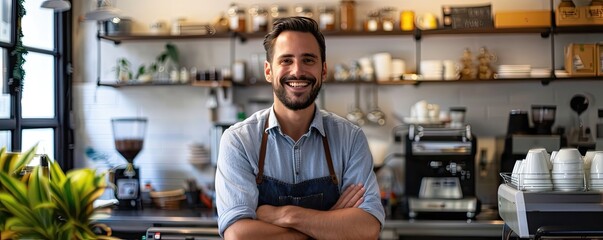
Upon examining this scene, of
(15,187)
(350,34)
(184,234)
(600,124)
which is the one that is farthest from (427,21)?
(15,187)

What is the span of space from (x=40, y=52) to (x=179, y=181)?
4.32 feet

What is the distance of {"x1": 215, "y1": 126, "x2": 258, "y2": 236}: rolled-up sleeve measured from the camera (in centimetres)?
256

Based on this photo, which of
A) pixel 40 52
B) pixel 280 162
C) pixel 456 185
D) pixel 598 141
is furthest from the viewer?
pixel 40 52

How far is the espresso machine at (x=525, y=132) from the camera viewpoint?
4402 millimetres

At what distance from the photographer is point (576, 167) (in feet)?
7.99

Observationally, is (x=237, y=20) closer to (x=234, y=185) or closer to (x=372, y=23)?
(x=372, y=23)

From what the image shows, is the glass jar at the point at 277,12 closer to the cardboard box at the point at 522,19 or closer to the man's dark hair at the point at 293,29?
the cardboard box at the point at 522,19

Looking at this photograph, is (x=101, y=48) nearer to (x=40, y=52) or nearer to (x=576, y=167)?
(x=40, y=52)

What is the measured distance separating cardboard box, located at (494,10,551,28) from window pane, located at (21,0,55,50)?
9.46 feet

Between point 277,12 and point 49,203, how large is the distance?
12.2 feet

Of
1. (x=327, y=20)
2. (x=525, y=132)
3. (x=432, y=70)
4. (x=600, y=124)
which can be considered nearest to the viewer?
(x=600, y=124)

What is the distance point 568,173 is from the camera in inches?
95.7

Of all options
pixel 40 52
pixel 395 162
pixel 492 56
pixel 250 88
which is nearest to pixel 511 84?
pixel 492 56

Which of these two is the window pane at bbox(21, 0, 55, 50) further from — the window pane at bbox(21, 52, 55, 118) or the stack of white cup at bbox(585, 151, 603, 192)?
the stack of white cup at bbox(585, 151, 603, 192)
